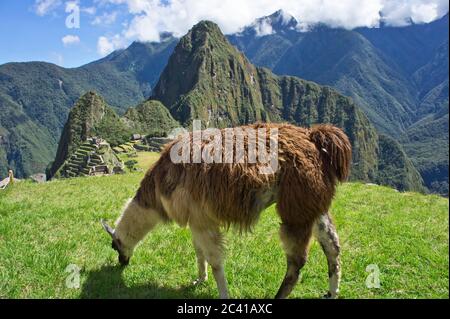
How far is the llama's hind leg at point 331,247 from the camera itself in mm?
5984

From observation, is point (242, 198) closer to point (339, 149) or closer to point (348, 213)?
point (339, 149)

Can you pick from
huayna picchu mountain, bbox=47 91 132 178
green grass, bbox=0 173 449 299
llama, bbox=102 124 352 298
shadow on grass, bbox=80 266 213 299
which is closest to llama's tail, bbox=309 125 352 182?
llama, bbox=102 124 352 298

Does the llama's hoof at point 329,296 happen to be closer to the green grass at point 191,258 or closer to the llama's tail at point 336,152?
the green grass at point 191,258

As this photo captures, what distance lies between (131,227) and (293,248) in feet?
9.95

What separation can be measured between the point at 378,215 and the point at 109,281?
7350 millimetres

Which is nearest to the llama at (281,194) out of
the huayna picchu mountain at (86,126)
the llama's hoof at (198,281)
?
the llama's hoof at (198,281)

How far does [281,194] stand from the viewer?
5.33 m

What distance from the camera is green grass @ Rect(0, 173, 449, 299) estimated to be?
6.16 m

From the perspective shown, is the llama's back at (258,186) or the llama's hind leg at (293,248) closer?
the llama's back at (258,186)

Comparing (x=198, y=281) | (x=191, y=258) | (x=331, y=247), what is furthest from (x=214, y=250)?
(x=191, y=258)

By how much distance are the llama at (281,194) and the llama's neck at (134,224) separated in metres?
0.74

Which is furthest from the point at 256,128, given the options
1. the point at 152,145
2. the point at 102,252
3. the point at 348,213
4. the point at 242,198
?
the point at 152,145

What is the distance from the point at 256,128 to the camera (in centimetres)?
589

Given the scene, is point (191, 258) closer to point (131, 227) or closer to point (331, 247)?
point (131, 227)
